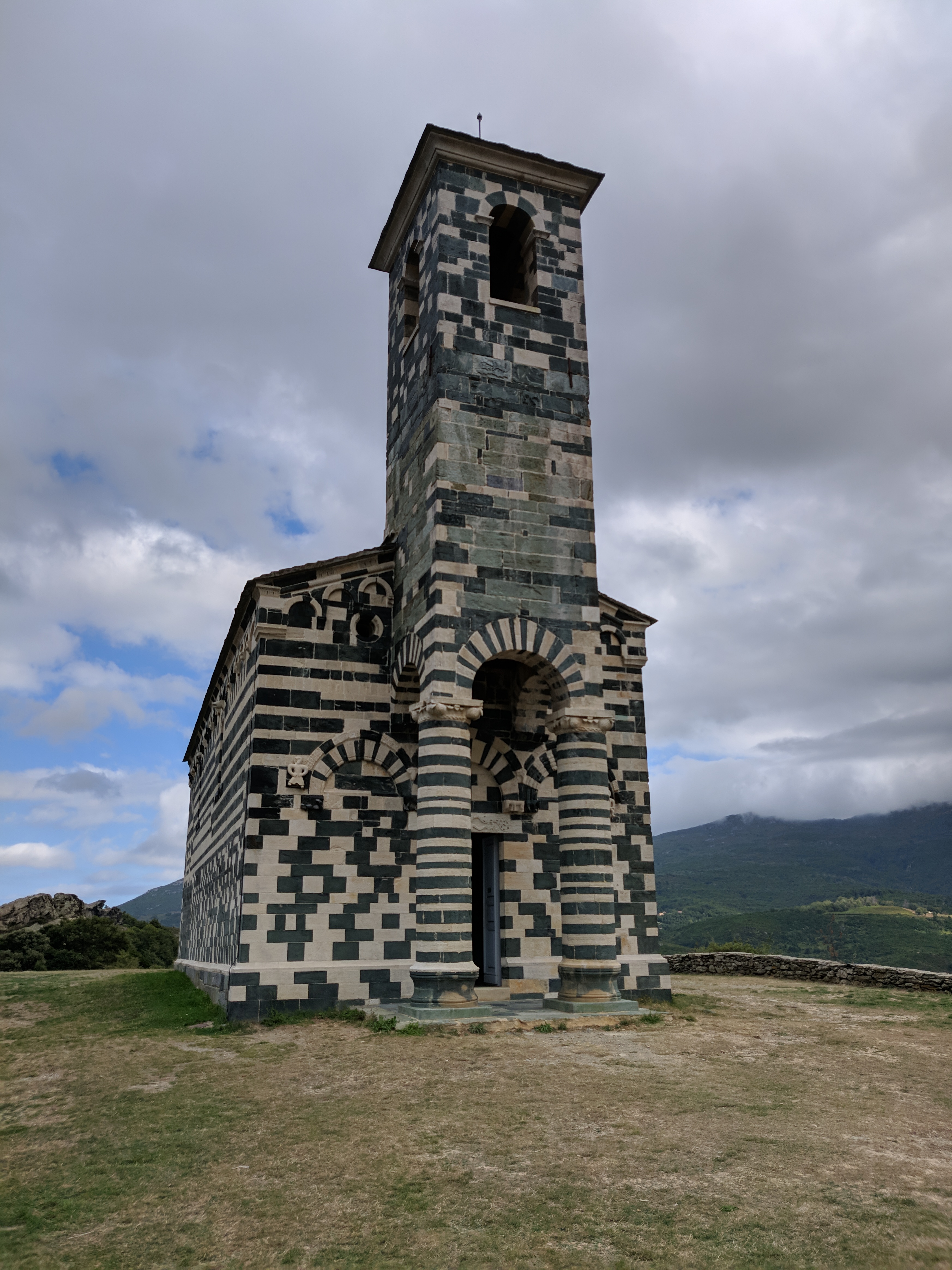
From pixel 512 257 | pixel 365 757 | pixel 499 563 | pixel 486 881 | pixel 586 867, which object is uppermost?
pixel 512 257

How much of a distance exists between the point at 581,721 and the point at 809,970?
36.9 feet

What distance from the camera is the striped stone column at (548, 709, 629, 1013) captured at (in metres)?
14.5

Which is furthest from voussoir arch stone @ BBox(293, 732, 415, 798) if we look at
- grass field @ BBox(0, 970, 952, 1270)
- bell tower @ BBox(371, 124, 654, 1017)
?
grass field @ BBox(0, 970, 952, 1270)

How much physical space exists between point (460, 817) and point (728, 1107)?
7.03m

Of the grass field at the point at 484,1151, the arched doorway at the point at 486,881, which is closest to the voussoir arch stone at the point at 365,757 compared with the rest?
the arched doorway at the point at 486,881

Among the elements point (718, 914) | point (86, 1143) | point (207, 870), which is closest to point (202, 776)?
point (207, 870)

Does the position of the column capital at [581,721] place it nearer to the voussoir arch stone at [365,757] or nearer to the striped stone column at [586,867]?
the striped stone column at [586,867]

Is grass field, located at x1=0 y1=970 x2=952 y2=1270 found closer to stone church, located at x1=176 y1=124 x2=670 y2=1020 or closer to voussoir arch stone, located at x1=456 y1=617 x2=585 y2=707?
stone church, located at x1=176 y1=124 x2=670 y2=1020

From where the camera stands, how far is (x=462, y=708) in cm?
1491

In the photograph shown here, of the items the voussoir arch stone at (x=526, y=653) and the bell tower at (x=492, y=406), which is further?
the bell tower at (x=492, y=406)

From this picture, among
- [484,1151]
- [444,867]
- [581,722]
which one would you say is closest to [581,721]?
[581,722]

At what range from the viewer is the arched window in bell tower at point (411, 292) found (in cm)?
2045

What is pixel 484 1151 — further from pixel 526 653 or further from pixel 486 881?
pixel 486 881

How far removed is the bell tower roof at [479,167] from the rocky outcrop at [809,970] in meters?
17.7
